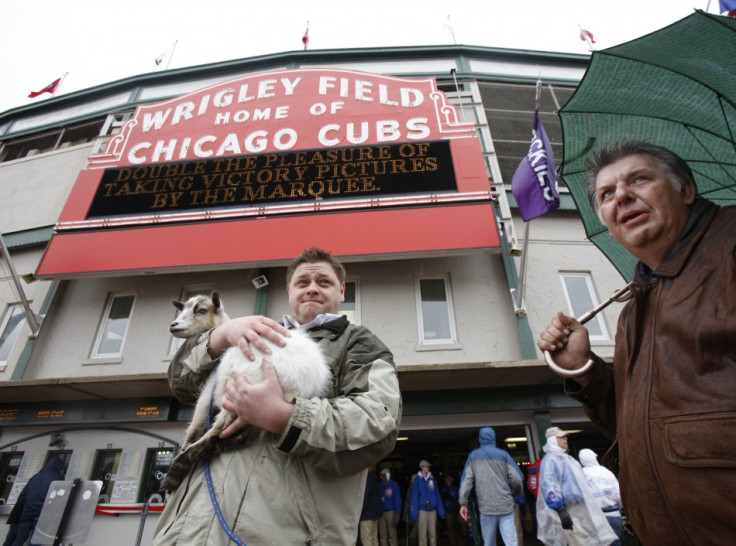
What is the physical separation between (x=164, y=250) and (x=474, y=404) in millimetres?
7578

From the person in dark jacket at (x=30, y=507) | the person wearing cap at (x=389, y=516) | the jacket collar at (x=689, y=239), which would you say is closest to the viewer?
the jacket collar at (x=689, y=239)

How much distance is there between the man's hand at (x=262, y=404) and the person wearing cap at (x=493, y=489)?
5907 mm

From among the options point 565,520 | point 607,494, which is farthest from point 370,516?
point 607,494

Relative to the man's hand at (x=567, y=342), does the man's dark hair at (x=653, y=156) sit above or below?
above

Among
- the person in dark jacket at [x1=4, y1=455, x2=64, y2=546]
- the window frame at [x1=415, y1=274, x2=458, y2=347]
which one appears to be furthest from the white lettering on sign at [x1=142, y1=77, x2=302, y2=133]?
the person in dark jacket at [x1=4, y1=455, x2=64, y2=546]

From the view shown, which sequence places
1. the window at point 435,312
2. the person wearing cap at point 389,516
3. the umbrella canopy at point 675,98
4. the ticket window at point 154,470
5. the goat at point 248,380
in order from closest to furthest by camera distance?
the goat at point 248,380 → the umbrella canopy at point 675,98 → the ticket window at point 154,470 → the window at point 435,312 → the person wearing cap at point 389,516

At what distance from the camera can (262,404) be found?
1.28m

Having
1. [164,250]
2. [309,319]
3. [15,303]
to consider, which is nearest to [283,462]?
[309,319]

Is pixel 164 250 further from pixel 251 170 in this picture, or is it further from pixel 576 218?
pixel 576 218

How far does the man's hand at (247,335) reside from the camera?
1563 millimetres

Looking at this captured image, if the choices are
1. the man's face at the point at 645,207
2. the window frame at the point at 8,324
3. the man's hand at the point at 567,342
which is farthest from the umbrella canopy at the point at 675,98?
the window frame at the point at 8,324

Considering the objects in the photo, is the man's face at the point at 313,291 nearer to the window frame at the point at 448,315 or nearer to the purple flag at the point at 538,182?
the purple flag at the point at 538,182

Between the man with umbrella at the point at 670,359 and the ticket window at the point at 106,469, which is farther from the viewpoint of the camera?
the ticket window at the point at 106,469

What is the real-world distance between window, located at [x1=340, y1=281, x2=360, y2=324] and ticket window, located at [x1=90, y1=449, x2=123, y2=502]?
5671 millimetres
